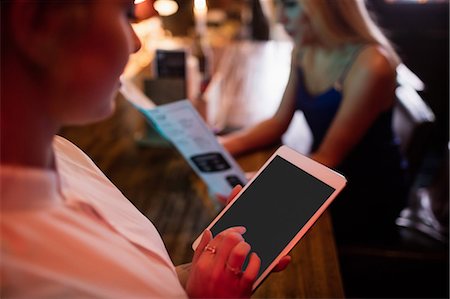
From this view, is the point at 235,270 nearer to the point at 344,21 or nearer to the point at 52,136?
the point at 52,136

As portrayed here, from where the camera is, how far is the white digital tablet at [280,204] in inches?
25.8

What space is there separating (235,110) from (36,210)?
1.46m

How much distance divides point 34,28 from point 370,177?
52.0 inches

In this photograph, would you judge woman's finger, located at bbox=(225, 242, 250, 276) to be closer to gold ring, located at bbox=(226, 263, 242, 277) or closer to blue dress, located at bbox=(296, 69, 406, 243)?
gold ring, located at bbox=(226, 263, 242, 277)

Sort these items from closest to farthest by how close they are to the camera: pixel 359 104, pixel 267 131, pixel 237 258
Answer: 1. pixel 237 258
2. pixel 359 104
3. pixel 267 131

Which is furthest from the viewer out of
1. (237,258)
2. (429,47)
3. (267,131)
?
(429,47)

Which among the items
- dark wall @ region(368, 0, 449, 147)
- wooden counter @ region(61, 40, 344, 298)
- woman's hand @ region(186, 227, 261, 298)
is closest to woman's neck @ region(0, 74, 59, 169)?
woman's hand @ region(186, 227, 261, 298)

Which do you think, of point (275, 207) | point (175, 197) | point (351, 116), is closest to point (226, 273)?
point (275, 207)

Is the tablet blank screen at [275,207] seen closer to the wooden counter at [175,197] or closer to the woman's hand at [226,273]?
the woman's hand at [226,273]

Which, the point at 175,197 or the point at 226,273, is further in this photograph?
the point at 175,197

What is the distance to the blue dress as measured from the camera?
4.92 ft

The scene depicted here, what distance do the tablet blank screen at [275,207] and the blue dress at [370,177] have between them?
0.78m

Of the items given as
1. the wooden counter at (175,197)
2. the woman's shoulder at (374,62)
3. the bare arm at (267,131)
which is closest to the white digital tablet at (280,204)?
the wooden counter at (175,197)

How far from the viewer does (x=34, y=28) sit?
39cm
